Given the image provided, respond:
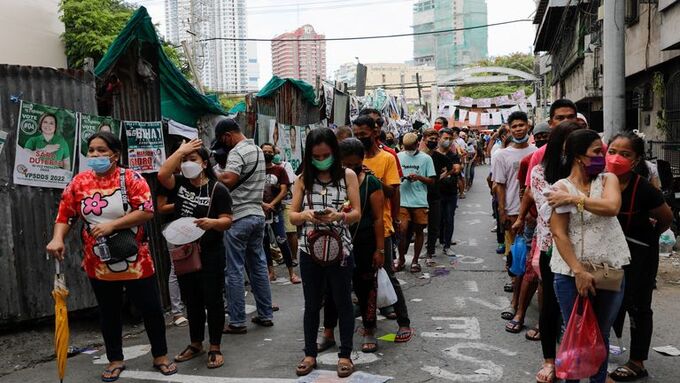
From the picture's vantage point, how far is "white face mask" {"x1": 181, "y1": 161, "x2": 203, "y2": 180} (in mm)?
4840

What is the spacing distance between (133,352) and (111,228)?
4.84ft

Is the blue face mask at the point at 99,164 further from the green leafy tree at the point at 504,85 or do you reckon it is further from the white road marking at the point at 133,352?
the green leafy tree at the point at 504,85

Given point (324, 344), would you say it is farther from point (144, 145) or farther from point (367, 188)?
point (144, 145)

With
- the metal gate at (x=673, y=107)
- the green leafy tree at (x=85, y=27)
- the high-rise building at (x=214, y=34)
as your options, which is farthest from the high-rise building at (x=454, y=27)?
the metal gate at (x=673, y=107)

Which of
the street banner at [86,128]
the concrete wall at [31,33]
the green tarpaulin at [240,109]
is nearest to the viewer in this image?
the street banner at [86,128]

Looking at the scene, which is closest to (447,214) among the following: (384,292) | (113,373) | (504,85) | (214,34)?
(384,292)

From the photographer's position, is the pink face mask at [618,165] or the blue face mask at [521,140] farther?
the blue face mask at [521,140]

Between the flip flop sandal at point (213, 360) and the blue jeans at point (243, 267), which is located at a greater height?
the blue jeans at point (243, 267)

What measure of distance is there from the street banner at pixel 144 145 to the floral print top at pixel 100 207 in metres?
1.68

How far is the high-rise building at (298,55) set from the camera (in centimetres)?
4731

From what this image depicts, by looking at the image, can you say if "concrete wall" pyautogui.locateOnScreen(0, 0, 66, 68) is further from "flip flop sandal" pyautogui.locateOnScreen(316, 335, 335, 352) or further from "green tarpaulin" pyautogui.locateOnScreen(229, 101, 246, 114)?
"flip flop sandal" pyautogui.locateOnScreen(316, 335, 335, 352)

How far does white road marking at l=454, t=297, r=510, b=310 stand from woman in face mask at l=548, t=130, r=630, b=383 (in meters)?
2.89

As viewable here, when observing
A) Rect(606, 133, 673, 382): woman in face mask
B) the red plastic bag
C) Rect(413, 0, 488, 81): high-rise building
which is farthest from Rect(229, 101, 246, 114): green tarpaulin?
Rect(413, 0, 488, 81): high-rise building

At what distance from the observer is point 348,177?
447 cm
